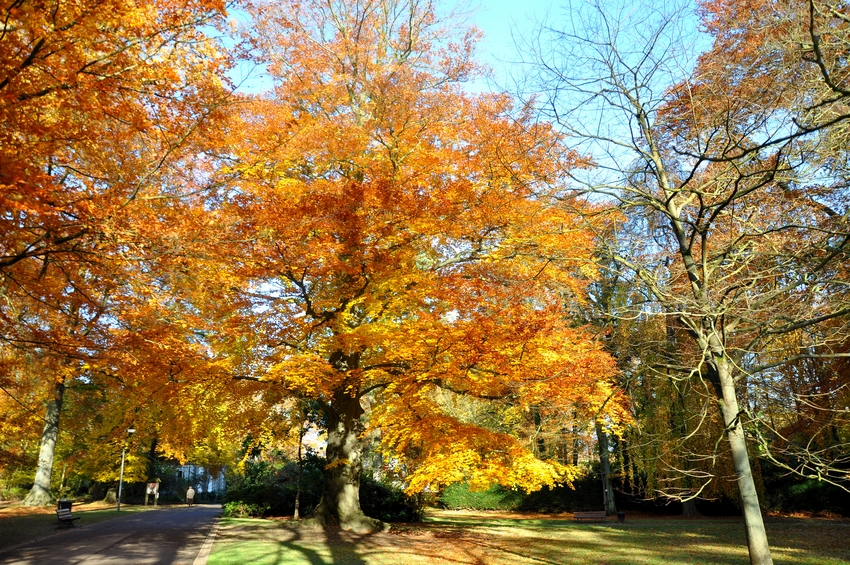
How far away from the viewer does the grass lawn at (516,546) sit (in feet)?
35.1

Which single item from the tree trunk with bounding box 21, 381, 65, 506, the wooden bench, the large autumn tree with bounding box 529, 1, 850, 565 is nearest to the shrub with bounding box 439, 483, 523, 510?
the tree trunk with bounding box 21, 381, 65, 506

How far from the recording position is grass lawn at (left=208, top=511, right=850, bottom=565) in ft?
35.1

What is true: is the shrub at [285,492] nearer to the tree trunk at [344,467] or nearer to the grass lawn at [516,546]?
the grass lawn at [516,546]

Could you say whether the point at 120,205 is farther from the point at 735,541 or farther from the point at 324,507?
the point at 735,541

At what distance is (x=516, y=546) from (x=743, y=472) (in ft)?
27.2

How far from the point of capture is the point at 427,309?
47.1ft

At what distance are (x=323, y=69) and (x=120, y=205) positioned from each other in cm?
1200

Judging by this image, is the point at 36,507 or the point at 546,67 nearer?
the point at 546,67

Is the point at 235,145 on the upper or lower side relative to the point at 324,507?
upper

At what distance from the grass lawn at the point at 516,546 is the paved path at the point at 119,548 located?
579mm

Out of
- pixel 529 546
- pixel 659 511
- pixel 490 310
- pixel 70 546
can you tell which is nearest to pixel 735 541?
pixel 529 546

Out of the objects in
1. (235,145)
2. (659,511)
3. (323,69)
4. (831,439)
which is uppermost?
(323,69)

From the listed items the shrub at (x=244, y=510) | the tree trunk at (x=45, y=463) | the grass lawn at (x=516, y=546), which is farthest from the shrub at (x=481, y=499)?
the tree trunk at (x=45, y=463)

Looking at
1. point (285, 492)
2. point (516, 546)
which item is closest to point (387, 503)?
point (285, 492)
